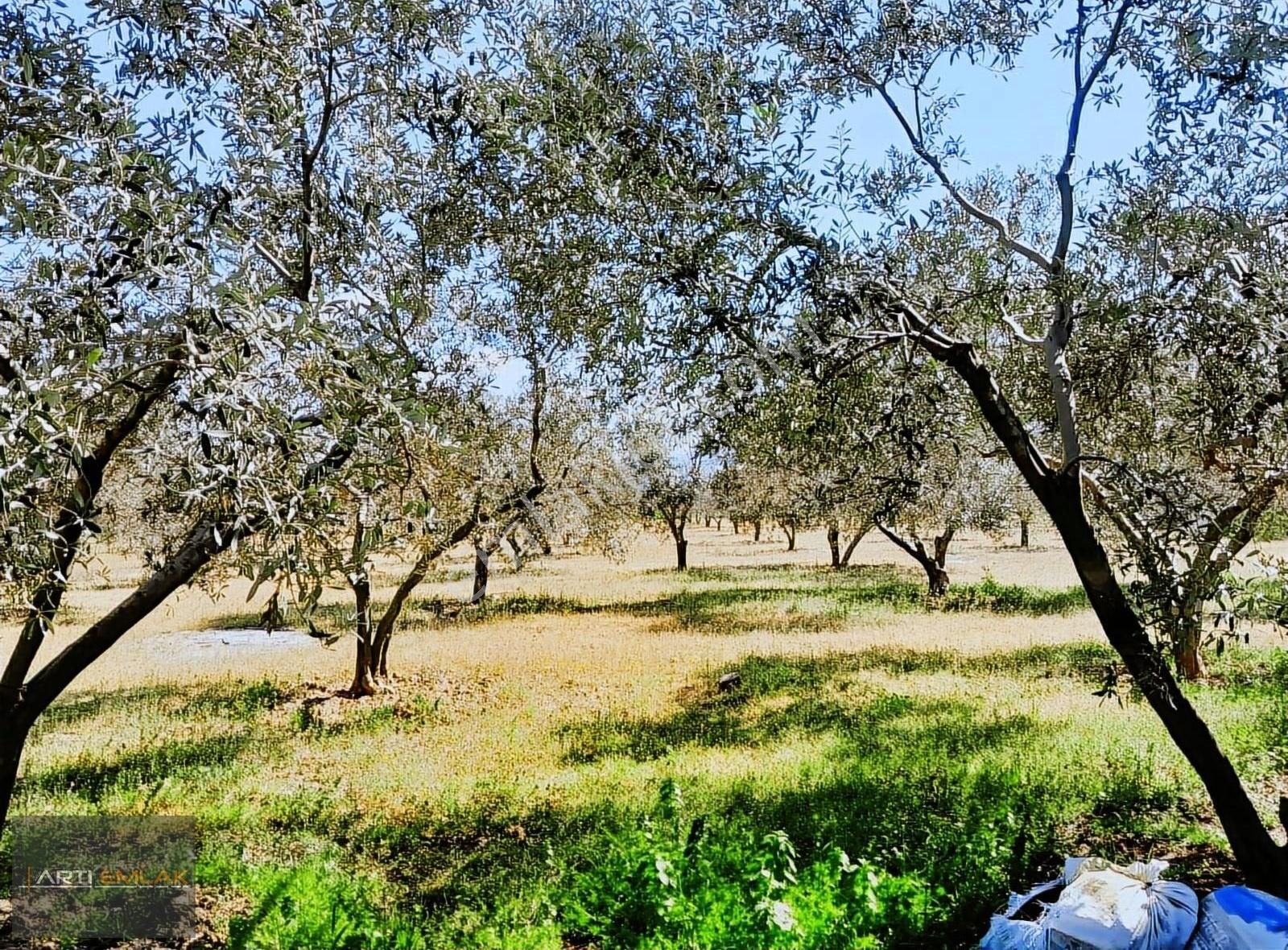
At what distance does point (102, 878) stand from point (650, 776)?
17.1ft

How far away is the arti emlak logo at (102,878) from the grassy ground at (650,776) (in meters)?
0.27

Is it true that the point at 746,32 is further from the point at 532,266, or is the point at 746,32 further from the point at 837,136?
the point at 532,266

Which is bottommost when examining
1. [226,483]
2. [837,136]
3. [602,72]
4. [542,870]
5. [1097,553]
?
[542,870]

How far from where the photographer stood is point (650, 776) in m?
9.30

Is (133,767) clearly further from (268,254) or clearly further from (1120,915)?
(1120,915)

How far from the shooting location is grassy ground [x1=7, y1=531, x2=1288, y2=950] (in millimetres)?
5535

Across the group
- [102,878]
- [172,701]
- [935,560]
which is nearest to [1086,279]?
[102,878]

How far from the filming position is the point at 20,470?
7.39 ft

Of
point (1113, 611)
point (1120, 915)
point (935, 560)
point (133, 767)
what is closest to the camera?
point (1120, 915)

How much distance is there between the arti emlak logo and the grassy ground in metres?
0.27

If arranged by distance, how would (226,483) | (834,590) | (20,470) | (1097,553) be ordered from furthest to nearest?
1. (834,590)
2. (1097,553)
3. (226,483)
4. (20,470)

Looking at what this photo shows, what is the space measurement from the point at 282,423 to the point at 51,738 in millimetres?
11794

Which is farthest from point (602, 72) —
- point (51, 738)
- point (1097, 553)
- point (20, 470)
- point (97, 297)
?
point (51, 738)

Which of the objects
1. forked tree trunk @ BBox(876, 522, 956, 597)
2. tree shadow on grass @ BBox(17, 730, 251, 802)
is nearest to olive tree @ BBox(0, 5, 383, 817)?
tree shadow on grass @ BBox(17, 730, 251, 802)
